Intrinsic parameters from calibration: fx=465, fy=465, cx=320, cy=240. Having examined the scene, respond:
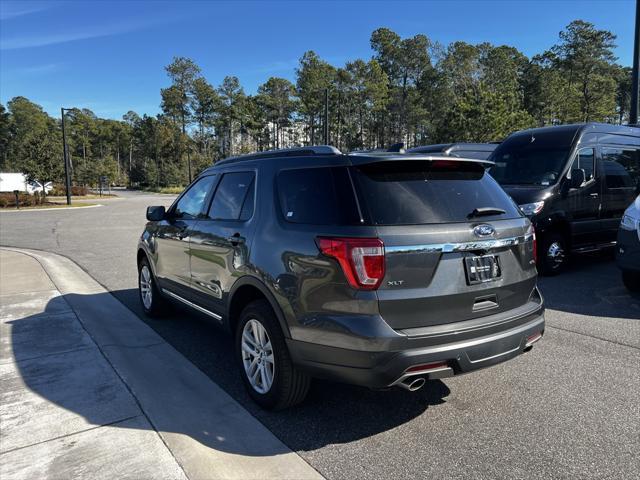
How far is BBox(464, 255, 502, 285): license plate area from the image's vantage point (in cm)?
288

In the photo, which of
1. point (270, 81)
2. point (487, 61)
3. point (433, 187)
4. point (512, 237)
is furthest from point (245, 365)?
point (270, 81)

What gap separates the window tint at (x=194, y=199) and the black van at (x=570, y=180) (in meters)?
5.22

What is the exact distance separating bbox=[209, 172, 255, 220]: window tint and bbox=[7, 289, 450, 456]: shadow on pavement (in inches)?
54.7

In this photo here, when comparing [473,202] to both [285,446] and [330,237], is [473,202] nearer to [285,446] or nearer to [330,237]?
[330,237]

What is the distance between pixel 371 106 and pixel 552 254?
6158 centimetres

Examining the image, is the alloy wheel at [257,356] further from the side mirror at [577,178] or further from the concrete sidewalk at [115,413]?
the side mirror at [577,178]

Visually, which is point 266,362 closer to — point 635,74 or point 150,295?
point 150,295

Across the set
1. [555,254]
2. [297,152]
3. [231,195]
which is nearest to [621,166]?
[555,254]

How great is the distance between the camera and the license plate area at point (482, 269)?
288 cm

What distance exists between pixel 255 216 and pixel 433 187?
1.34 m

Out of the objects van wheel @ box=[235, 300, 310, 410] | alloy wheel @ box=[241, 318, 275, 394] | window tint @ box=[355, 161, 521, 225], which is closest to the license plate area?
window tint @ box=[355, 161, 521, 225]

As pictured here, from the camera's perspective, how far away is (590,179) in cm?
817

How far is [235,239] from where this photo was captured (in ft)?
12.0

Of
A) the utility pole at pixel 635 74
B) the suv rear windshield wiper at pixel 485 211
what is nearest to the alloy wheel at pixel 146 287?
the suv rear windshield wiper at pixel 485 211
